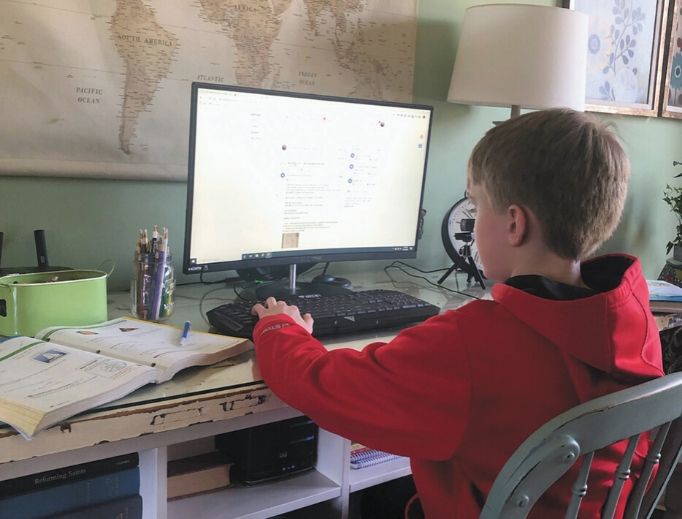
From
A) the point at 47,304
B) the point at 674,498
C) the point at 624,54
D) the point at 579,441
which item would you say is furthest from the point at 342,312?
the point at 624,54

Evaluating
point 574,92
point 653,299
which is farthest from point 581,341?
point 574,92

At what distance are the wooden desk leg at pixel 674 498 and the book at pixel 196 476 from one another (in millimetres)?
821

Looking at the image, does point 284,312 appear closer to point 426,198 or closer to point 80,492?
point 80,492

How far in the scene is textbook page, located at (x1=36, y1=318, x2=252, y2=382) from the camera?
1.00 metres

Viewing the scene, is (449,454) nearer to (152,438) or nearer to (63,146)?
(152,438)

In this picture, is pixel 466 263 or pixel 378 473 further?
pixel 466 263

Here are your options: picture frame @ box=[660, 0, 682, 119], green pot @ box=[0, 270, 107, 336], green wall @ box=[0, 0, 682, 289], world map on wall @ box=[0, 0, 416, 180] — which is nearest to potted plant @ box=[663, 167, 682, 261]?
green wall @ box=[0, 0, 682, 289]

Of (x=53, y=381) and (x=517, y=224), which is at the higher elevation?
(x=517, y=224)

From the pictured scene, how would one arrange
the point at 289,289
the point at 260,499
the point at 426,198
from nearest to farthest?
1. the point at 260,499
2. the point at 289,289
3. the point at 426,198

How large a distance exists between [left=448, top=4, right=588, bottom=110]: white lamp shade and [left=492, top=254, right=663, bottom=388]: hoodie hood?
3.18 ft

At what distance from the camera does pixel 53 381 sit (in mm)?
895

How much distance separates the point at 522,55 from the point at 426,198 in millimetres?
471

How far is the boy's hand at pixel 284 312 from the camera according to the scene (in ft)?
3.80

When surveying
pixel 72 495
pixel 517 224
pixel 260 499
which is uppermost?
pixel 517 224
